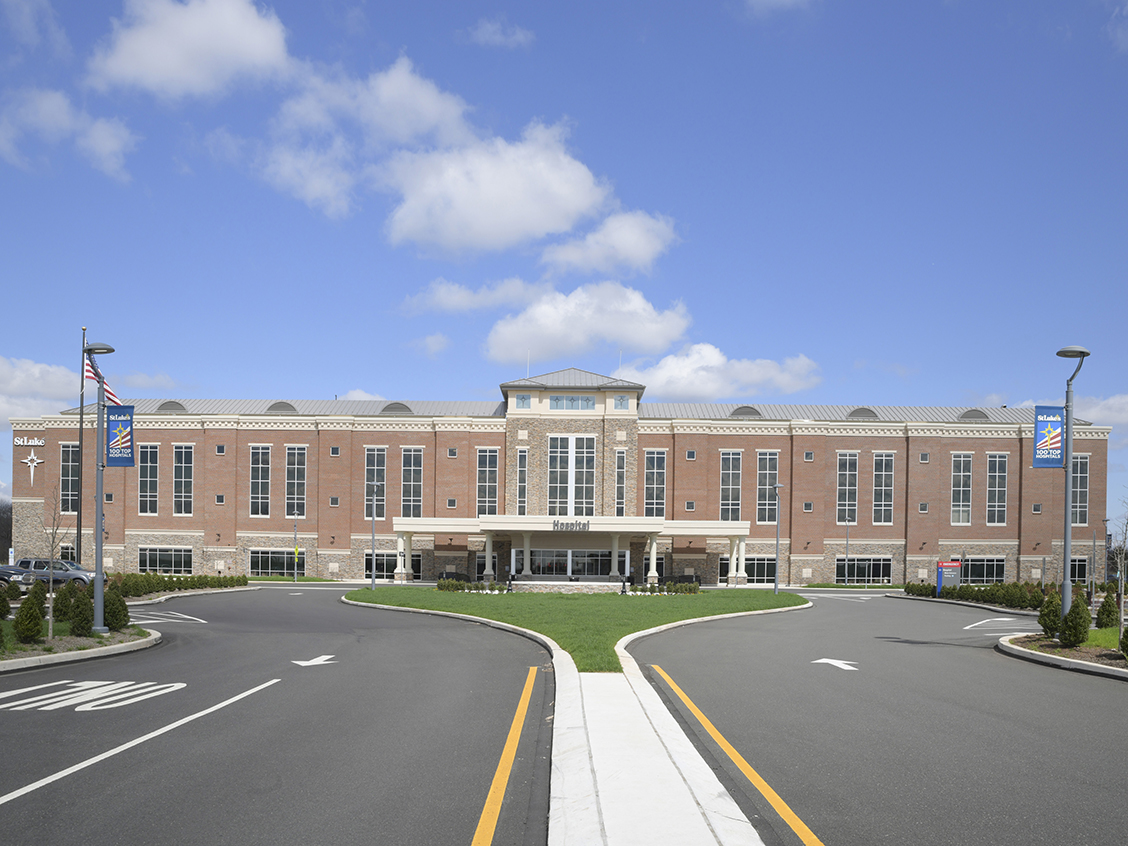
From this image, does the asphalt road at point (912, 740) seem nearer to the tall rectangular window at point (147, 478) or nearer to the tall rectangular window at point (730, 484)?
the tall rectangular window at point (730, 484)

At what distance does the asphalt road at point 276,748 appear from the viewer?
620 cm

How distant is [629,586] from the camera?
48.9m

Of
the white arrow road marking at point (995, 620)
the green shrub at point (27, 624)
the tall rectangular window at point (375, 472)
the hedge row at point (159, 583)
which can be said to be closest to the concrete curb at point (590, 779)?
the green shrub at point (27, 624)

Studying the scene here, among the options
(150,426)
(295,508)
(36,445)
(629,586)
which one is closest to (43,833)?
(629,586)

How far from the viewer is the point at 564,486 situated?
58.6 metres

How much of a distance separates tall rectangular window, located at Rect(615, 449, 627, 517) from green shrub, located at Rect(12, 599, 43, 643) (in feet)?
145

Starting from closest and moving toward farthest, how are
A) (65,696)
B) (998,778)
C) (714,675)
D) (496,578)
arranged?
(998,778), (65,696), (714,675), (496,578)

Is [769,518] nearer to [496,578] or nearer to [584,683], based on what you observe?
[496,578]

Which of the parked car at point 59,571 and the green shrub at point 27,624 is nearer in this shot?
the green shrub at point 27,624

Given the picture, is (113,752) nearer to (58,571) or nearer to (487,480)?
(58,571)

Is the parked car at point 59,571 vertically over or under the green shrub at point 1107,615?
under

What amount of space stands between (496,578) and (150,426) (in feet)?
92.2

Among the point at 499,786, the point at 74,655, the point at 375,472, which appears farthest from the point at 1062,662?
the point at 375,472

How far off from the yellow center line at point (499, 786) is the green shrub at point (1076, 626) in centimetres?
1299
